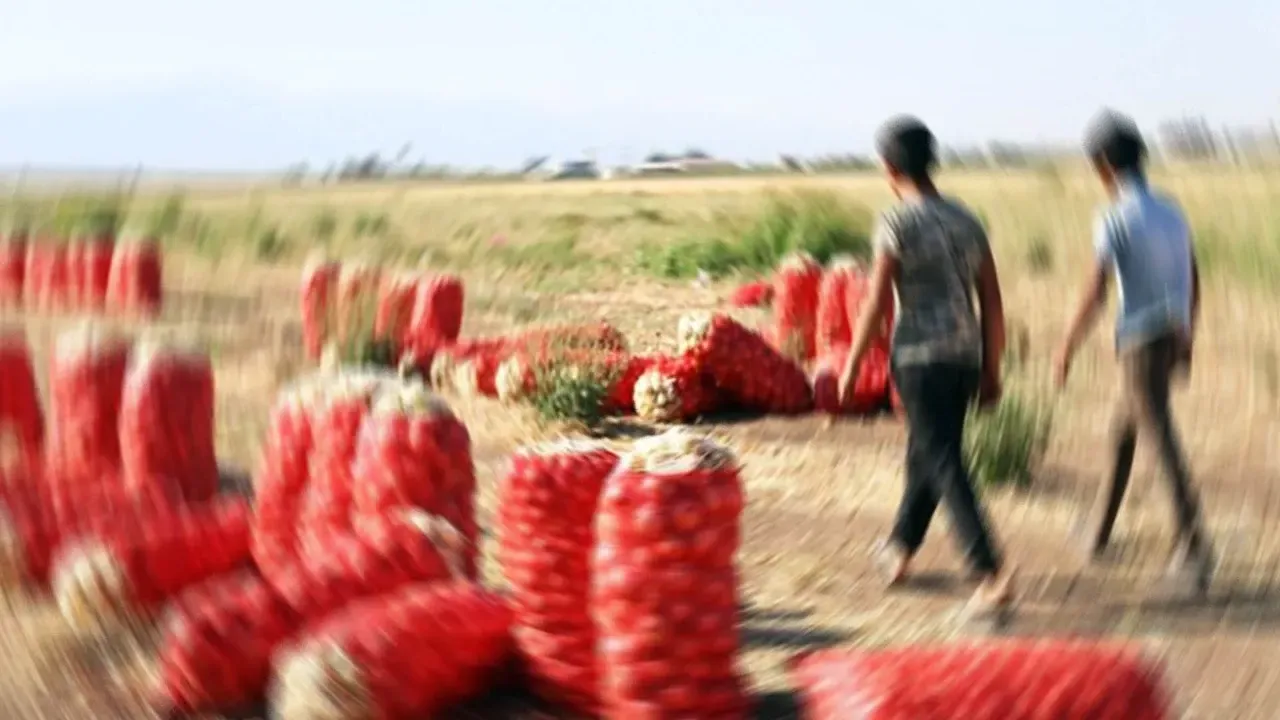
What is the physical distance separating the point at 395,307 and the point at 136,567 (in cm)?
583

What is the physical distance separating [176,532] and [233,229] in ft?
23.4

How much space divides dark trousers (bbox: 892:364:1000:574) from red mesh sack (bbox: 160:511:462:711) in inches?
59.1

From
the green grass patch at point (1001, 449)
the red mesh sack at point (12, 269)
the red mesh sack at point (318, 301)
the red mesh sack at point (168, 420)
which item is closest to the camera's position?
the red mesh sack at point (168, 420)

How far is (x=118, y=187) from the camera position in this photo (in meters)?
8.34

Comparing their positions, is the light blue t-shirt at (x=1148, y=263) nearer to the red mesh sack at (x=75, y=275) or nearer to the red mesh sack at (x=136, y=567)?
the red mesh sack at (x=136, y=567)

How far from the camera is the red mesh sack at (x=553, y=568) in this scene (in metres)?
3.98

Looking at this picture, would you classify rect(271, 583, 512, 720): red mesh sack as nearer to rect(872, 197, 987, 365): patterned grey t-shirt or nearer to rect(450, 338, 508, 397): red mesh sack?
rect(872, 197, 987, 365): patterned grey t-shirt

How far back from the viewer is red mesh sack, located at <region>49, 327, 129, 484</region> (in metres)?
6.13

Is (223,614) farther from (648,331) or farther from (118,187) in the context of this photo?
(648,331)

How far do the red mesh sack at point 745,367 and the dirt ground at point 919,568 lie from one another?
0.63 feet

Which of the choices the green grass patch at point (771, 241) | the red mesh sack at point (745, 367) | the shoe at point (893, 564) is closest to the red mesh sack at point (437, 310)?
the green grass patch at point (771, 241)

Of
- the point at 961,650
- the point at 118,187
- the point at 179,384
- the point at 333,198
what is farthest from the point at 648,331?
the point at 961,650

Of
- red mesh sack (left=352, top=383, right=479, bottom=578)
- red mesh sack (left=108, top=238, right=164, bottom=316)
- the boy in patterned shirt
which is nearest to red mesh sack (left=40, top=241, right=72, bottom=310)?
red mesh sack (left=108, top=238, right=164, bottom=316)

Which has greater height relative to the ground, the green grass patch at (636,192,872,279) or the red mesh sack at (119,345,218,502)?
the green grass patch at (636,192,872,279)
